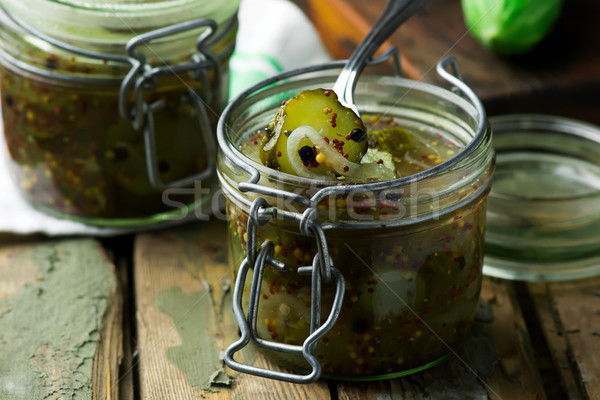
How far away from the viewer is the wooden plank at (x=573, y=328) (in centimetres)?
93

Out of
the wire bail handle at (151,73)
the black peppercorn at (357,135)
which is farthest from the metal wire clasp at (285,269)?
the wire bail handle at (151,73)

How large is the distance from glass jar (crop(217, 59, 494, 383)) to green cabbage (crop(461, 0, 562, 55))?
0.51m

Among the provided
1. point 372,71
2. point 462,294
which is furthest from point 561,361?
point 372,71

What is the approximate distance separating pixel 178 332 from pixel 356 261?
0.30m

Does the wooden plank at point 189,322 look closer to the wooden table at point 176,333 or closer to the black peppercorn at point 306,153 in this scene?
the wooden table at point 176,333

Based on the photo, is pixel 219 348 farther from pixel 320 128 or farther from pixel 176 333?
pixel 320 128

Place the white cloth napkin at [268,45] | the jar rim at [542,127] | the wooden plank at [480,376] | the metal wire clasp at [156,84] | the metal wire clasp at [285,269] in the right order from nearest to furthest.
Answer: the metal wire clasp at [285,269] → the wooden plank at [480,376] → the metal wire clasp at [156,84] → the jar rim at [542,127] → the white cloth napkin at [268,45]

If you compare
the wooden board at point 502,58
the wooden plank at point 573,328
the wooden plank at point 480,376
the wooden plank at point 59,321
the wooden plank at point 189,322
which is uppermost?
the wooden board at point 502,58

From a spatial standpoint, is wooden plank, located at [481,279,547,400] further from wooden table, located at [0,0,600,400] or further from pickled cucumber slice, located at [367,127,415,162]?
pickled cucumber slice, located at [367,127,415,162]

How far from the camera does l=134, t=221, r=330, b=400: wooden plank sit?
0.90 metres

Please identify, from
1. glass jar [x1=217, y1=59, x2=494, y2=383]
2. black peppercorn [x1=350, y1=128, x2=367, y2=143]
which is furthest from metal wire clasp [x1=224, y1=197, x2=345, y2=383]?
black peppercorn [x1=350, y1=128, x2=367, y2=143]

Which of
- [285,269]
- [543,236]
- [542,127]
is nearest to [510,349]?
[543,236]

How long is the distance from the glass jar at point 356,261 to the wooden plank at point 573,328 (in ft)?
0.47

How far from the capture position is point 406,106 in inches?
39.7
